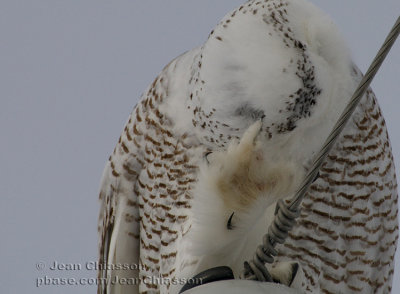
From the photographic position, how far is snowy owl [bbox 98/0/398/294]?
1.51 m

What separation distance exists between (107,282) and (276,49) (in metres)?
0.84

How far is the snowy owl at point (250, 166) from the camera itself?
151 centimetres

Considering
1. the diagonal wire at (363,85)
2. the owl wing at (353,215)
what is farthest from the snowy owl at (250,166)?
the diagonal wire at (363,85)

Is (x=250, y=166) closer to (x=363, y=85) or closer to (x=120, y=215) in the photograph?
→ (x=363, y=85)

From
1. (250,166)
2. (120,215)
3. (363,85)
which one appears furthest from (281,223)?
(120,215)

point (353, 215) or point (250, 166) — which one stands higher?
point (250, 166)

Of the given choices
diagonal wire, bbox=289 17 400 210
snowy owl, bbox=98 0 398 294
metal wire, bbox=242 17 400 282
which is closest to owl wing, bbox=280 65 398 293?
snowy owl, bbox=98 0 398 294

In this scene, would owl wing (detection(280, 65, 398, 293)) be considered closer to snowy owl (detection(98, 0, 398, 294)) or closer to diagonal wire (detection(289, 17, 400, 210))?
snowy owl (detection(98, 0, 398, 294))

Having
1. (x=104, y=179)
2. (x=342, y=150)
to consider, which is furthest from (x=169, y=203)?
(x=342, y=150)

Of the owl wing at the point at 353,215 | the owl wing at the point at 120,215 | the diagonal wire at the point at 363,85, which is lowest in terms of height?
the owl wing at the point at 120,215

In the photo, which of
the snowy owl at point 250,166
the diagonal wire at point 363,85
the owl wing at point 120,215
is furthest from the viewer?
the owl wing at point 120,215

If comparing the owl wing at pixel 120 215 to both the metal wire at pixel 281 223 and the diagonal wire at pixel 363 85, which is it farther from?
the diagonal wire at pixel 363 85

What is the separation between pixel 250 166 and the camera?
4.80ft

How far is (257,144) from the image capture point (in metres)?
1.48
